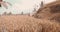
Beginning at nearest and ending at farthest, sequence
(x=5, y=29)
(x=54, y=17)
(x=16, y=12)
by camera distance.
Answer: (x=5, y=29), (x=54, y=17), (x=16, y=12)

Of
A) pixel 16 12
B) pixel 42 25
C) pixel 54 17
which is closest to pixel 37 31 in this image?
pixel 42 25

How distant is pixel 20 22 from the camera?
65cm

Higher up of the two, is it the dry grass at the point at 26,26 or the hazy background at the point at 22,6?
the hazy background at the point at 22,6

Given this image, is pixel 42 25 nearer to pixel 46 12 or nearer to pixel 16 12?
pixel 46 12

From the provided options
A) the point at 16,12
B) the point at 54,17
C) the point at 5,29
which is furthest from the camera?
the point at 16,12

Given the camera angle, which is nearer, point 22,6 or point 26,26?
point 26,26

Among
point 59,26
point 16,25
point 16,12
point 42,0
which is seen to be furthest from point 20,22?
point 42,0

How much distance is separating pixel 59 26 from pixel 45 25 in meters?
0.06

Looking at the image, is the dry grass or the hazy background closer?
the dry grass

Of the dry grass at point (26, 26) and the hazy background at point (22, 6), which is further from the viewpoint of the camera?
the hazy background at point (22, 6)

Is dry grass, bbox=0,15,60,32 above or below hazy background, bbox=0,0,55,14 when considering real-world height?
below

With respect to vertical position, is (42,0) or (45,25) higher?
(42,0)

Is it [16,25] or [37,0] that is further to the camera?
[37,0]

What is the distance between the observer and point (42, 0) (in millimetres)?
1165
